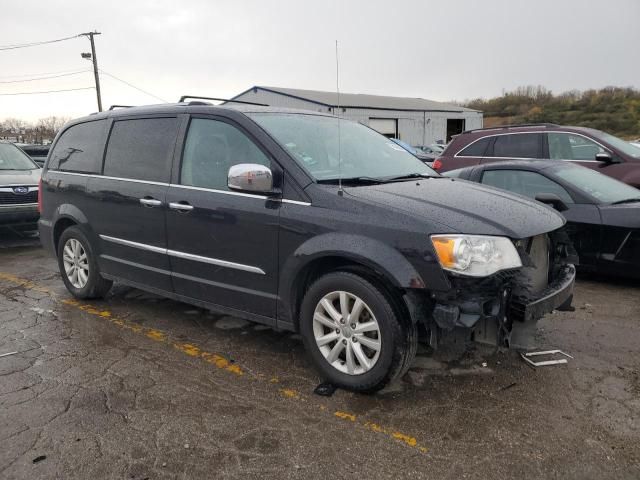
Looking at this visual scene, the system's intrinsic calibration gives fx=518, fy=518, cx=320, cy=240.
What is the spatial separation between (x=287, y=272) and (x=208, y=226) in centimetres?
77

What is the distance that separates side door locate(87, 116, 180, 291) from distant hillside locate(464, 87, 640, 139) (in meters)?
50.6

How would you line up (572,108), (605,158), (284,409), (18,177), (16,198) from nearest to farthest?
→ 1. (284,409)
2. (605,158)
3. (16,198)
4. (18,177)
5. (572,108)

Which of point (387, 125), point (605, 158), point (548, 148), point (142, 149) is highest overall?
point (387, 125)

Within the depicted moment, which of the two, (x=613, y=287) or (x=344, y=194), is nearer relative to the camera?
(x=344, y=194)

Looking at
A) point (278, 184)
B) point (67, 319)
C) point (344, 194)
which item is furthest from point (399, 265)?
point (67, 319)

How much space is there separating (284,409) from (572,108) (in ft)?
221

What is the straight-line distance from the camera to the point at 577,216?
5.25m

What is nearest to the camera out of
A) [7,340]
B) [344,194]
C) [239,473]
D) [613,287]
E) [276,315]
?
[239,473]

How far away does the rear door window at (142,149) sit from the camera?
412 centimetres

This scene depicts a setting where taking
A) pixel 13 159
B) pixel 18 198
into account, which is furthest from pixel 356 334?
pixel 13 159

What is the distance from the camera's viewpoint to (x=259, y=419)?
2.92 m

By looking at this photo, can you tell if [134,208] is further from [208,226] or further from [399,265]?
[399,265]

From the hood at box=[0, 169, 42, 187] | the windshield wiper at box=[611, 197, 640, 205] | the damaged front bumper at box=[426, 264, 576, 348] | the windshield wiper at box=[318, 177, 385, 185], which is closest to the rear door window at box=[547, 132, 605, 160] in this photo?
the windshield wiper at box=[611, 197, 640, 205]

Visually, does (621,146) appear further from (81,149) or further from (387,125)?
(387,125)
